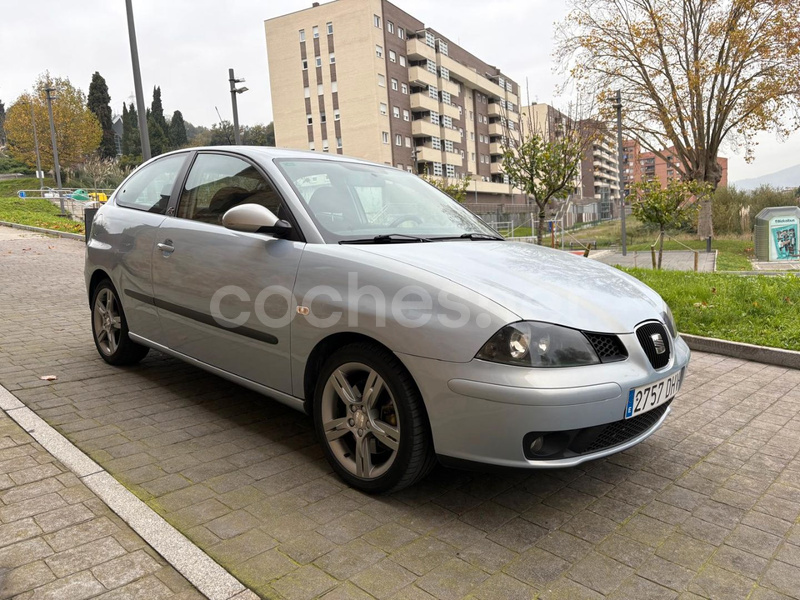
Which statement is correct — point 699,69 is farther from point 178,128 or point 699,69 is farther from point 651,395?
point 178,128

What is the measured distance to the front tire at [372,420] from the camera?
8.85 feet

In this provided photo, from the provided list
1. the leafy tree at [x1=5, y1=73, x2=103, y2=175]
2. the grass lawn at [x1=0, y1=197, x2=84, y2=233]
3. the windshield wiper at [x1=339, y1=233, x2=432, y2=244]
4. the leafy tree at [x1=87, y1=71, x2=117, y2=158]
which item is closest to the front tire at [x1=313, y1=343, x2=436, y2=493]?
the windshield wiper at [x1=339, y1=233, x2=432, y2=244]

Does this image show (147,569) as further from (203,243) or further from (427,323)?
(203,243)

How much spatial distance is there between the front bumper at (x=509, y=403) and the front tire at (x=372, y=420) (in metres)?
0.10

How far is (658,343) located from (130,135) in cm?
8644

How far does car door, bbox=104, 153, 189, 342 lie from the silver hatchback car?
1.2 inches

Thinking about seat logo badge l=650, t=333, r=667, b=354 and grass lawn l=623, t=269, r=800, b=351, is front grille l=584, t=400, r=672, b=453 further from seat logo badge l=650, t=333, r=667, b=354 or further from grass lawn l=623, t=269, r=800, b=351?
grass lawn l=623, t=269, r=800, b=351

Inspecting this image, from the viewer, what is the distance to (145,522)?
8.54 ft

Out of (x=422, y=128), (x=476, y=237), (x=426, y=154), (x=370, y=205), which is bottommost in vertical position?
(x=476, y=237)

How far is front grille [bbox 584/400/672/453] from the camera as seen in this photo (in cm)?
267

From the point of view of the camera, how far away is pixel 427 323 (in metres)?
2.63

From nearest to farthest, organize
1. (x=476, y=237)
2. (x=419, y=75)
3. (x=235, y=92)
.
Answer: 1. (x=476, y=237)
2. (x=235, y=92)
3. (x=419, y=75)

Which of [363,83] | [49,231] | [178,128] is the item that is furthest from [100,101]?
[49,231]

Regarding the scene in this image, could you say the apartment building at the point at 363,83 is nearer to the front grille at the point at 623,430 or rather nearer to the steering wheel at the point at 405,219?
the steering wheel at the point at 405,219
